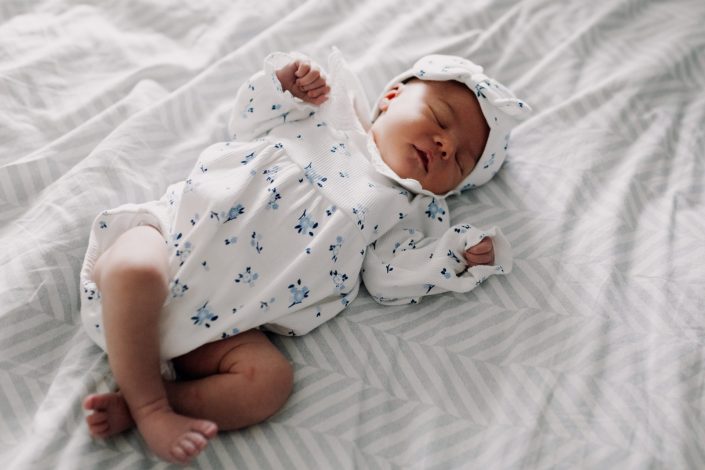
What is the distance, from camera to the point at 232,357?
1.17 meters

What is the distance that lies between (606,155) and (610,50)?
36 centimetres

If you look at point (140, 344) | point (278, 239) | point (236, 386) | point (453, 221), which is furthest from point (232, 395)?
point (453, 221)

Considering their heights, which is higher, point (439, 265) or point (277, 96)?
point (277, 96)

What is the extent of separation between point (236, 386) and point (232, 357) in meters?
0.07

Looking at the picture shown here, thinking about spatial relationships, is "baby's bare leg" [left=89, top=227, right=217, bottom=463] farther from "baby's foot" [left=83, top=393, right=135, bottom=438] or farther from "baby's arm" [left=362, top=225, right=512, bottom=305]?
"baby's arm" [left=362, top=225, right=512, bottom=305]

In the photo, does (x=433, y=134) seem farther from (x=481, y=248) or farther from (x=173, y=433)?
(x=173, y=433)

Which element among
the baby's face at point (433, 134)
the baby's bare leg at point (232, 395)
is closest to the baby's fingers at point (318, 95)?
the baby's face at point (433, 134)

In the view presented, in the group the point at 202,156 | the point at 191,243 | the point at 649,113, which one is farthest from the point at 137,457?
the point at 649,113

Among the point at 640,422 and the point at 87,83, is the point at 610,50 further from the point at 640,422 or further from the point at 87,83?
the point at 87,83

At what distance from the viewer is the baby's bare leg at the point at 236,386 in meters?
1.11

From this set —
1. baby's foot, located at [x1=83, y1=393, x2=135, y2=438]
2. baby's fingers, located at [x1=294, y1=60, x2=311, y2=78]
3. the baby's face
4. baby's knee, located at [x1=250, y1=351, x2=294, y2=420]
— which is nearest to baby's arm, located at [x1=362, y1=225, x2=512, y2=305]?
the baby's face

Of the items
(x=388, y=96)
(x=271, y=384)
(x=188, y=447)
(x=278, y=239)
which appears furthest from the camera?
(x=388, y=96)

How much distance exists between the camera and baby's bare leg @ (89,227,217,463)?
41.6 inches

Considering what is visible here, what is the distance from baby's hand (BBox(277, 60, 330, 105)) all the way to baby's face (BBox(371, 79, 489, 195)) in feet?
0.44
